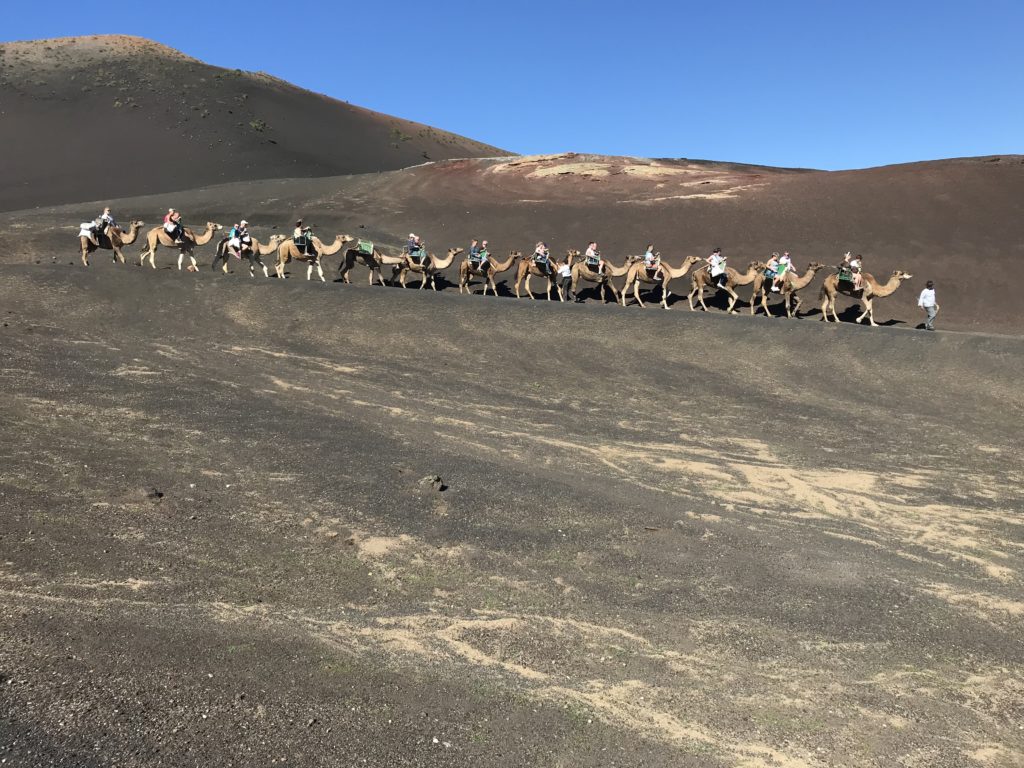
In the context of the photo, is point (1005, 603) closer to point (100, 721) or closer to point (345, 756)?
point (345, 756)

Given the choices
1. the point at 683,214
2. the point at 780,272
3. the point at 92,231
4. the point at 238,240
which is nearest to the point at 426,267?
the point at 238,240

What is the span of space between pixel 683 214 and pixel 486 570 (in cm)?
3113

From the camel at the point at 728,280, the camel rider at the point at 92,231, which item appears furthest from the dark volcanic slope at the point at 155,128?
the camel at the point at 728,280

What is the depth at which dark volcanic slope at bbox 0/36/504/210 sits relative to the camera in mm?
52625

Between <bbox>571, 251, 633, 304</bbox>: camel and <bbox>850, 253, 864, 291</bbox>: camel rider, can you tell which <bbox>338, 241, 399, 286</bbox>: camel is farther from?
<bbox>850, 253, 864, 291</bbox>: camel rider

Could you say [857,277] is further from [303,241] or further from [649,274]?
[303,241]

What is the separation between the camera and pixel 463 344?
59.5 ft

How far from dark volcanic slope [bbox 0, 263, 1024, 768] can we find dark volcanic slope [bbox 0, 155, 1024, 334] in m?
15.8

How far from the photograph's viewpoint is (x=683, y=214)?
35.6 metres

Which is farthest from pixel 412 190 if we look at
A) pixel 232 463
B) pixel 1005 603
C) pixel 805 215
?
pixel 1005 603

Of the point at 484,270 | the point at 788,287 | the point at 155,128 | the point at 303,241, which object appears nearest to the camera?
the point at 788,287

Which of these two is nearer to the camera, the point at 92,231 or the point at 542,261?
the point at 92,231

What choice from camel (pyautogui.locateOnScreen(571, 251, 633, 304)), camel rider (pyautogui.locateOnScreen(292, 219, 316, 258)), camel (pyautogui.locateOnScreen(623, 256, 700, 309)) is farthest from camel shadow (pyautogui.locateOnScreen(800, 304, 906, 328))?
camel rider (pyautogui.locateOnScreen(292, 219, 316, 258))

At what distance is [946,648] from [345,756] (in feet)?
15.4
